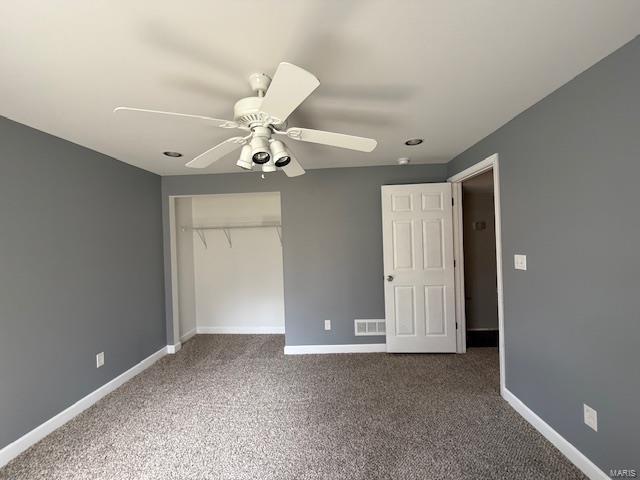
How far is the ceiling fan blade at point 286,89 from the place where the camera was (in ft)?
3.23

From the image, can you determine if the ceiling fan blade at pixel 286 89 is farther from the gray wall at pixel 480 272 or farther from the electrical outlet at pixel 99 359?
the gray wall at pixel 480 272

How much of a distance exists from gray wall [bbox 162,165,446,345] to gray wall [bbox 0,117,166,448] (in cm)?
163

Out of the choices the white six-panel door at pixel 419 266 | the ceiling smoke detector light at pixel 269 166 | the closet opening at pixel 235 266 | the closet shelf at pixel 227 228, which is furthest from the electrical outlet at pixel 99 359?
the white six-panel door at pixel 419 266

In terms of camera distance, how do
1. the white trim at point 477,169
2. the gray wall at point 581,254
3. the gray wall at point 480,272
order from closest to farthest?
1. the gray wall at point 581,254
2. the white trim at point 477,169
3. the gray wall at point 480,272

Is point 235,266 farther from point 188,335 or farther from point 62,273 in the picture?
point 62,273

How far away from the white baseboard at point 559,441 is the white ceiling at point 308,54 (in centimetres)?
220

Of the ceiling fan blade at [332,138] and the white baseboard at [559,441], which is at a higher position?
the ceiling fan blade at [332,138]

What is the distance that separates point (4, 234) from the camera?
1.85 m

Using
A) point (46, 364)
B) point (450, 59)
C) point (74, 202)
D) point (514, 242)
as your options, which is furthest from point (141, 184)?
point (514, 242)

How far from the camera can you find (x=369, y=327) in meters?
3.36

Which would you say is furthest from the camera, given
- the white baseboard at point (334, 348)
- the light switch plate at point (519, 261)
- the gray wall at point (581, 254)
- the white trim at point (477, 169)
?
the white baseboard at point (334, 348)

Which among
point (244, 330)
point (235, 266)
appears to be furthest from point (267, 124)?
point (244, 330)

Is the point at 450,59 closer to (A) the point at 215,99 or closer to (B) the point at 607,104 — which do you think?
(B) the point at 607,104

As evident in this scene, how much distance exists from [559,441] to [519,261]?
118 centimetres
